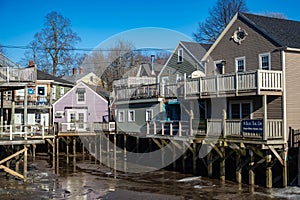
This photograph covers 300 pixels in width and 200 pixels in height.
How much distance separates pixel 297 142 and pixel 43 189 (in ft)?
45.1

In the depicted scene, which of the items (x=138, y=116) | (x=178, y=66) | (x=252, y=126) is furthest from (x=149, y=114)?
(x=252, y=126)

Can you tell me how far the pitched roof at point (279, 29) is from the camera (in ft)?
71.3

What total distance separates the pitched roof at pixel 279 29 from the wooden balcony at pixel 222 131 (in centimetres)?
504

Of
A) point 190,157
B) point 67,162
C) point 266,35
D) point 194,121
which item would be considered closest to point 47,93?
point 67,162

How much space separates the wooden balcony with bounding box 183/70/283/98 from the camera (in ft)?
65.2

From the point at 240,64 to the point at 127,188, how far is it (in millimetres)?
10319

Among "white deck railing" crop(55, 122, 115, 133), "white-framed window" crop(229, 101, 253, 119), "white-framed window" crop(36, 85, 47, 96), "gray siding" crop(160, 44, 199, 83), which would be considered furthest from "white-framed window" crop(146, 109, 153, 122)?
"white-framed window" crop(36, 85, 47, 96)

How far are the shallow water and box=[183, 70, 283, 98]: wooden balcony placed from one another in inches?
197

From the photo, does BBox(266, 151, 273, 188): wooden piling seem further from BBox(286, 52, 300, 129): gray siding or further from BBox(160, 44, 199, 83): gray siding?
BBox(160, 44, 199, 83): gray siding

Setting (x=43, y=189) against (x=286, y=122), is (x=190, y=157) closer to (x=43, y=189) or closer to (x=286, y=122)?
(x=286, y=122)

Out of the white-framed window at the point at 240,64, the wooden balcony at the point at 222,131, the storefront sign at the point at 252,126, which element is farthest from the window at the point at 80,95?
the storefront sign at the point at 252,126

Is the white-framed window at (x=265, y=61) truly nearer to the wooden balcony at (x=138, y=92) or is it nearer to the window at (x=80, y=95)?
the wooden balcony at (x=138, y=92)

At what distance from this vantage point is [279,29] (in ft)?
77.3

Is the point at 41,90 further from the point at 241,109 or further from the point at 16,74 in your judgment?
the point at 241,109
